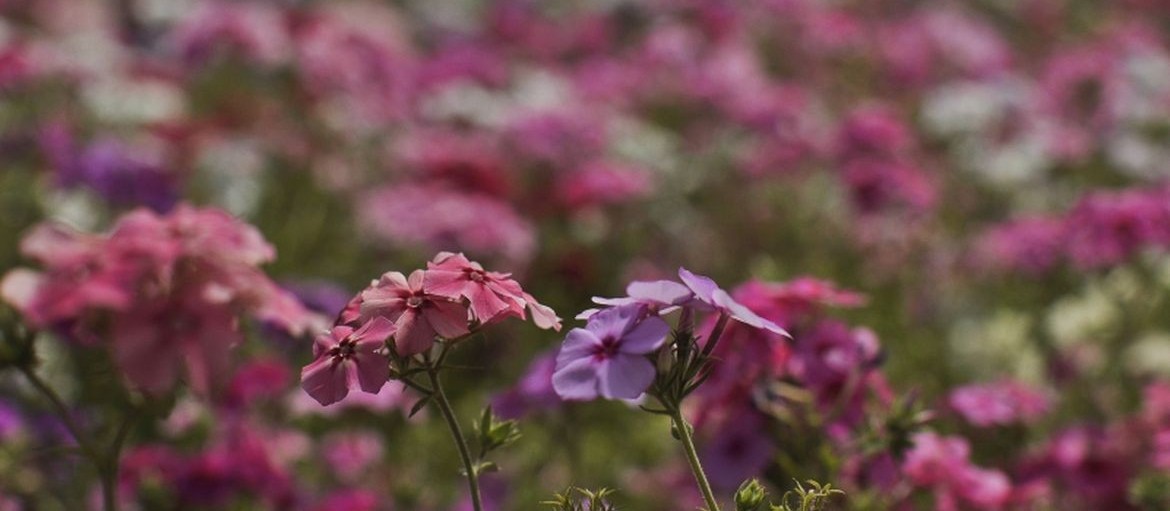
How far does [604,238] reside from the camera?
16.0ft

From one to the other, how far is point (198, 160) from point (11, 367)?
3001 mm

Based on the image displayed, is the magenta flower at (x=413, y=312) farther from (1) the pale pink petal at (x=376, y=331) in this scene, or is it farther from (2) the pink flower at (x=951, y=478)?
(2) the pink flower at (x=951, y=478)

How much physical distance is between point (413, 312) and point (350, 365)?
0.28 feet

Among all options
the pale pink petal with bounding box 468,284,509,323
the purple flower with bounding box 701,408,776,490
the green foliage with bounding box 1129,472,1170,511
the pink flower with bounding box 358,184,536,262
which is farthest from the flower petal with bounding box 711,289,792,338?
the pink flower with bounding box 358,184,536,262

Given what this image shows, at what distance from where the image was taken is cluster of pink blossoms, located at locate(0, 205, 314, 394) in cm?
135

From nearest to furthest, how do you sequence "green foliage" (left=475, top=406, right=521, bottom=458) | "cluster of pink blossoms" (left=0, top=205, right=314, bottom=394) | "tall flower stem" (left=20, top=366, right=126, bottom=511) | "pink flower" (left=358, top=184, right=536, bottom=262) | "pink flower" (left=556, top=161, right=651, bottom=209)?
"cluster of pink blossoms" (left=0, top=205, right=314, bottom=394)
"green foliage" (left=475, top=406, right=521, bottom=458)
"tall flower stem" (left=20, top=366, right=126, bottom=511)
"pink flower" (left=358, top=184, right=536, bottom=262)
"pink flower" (left=556, top=161, right=651, bottom=209)

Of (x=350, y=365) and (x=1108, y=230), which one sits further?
(x=1108, y=230)

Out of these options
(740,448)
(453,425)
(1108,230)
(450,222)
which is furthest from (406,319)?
(450,222)

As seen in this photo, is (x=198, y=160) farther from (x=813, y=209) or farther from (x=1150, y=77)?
(x=1150, y=77)

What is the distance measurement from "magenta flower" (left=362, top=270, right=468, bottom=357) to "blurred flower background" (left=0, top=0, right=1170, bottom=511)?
12 cm

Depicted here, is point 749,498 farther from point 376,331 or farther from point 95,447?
point 95,447

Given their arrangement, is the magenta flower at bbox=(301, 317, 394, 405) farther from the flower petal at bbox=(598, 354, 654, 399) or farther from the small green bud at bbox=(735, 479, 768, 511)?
the small green bud at bbox=(735, 479, 768, 511)

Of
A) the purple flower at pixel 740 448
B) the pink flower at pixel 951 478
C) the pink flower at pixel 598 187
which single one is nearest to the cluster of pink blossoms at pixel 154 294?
the purple flower at pixel 740 448

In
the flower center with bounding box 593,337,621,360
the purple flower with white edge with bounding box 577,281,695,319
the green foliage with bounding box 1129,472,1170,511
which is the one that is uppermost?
the purple flower with white edge with bounding box 577,281,695,319
